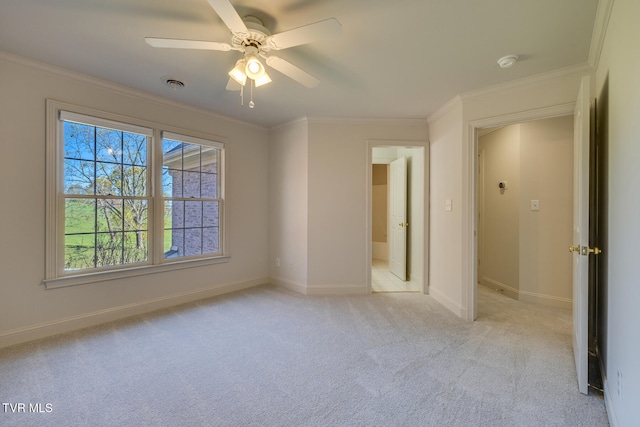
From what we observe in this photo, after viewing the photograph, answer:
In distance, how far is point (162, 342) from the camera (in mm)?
2422

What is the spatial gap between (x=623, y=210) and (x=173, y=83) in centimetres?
348

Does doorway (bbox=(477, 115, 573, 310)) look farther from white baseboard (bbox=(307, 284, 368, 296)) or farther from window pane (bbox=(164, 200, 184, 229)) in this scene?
window pane (bbox=(164, 200, 184, 229))

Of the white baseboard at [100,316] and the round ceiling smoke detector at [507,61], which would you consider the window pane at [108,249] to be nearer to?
the white baseboard at [100,316]

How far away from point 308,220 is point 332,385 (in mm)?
2215

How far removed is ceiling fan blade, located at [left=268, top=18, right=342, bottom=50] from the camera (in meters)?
1.50

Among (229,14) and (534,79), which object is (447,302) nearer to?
(534,79)

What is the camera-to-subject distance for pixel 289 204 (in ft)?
13.3

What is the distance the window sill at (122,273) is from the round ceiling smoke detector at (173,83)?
1927mm

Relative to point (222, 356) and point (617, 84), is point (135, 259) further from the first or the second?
point (617, 84)

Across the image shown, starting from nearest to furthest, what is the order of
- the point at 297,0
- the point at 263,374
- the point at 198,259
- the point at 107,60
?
1. the point at 297,0
2. the point at 263,374
3. the point at 107,60
4. the point at 198,259

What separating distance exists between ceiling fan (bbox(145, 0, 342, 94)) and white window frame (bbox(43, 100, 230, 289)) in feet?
5.10

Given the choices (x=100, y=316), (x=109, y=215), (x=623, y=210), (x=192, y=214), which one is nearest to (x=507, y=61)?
(x=623, y=210)

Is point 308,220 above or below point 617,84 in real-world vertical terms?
below

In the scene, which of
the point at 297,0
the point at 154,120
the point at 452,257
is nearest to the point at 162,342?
the point at 154,120
